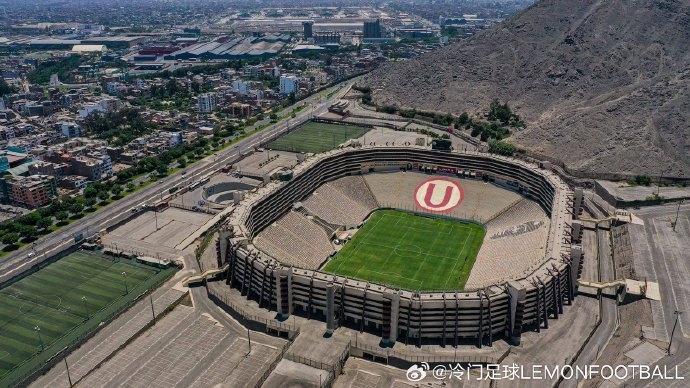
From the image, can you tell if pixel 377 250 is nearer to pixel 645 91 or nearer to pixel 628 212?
pixel 628 212

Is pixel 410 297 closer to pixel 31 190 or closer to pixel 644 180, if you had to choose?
pixel 644 180

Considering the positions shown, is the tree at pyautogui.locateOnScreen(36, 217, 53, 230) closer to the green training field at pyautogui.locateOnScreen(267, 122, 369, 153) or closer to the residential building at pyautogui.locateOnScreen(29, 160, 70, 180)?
the residential building at pyautogui.locateOnScreen(29, 160, 70, 180)

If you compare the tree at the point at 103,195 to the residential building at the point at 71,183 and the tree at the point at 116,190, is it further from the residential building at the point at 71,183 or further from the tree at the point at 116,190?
the residential building at the point at 71,183

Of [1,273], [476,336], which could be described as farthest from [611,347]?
[1,273]

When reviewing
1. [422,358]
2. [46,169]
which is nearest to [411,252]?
[422,358]

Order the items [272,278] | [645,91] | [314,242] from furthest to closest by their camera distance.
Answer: [645,91] → [314,242] → [272,278]
